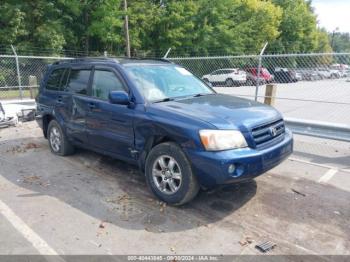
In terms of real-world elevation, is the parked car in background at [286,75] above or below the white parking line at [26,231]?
above

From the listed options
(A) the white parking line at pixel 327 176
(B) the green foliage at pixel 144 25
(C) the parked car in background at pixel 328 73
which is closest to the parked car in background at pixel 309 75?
(C) the parked car in background at pixel 328 73

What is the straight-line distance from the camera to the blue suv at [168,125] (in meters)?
3.69

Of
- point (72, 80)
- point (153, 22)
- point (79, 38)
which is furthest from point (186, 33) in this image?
point (72, 80)

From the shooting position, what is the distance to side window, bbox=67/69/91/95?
17.6 ft

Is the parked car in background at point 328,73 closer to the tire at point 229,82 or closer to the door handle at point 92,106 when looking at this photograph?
the tire at point 229,82

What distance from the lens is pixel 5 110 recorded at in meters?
9.58

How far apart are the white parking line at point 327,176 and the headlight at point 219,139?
2123mm

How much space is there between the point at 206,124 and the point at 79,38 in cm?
2385

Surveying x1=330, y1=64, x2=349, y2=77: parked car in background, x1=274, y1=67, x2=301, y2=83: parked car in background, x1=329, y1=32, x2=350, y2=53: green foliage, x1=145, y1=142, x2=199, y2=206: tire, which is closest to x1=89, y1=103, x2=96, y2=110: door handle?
A: x1=145, y1=142, x2=199, y2=206: tire

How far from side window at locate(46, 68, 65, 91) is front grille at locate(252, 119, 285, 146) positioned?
3.79m

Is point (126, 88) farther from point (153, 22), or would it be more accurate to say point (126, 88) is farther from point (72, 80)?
point (153, 22)

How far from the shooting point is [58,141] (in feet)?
20.4

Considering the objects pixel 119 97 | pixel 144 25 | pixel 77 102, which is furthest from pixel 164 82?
pixel 144 25

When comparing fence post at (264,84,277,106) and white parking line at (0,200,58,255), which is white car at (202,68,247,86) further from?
white parking line at (0,200,58,255)
